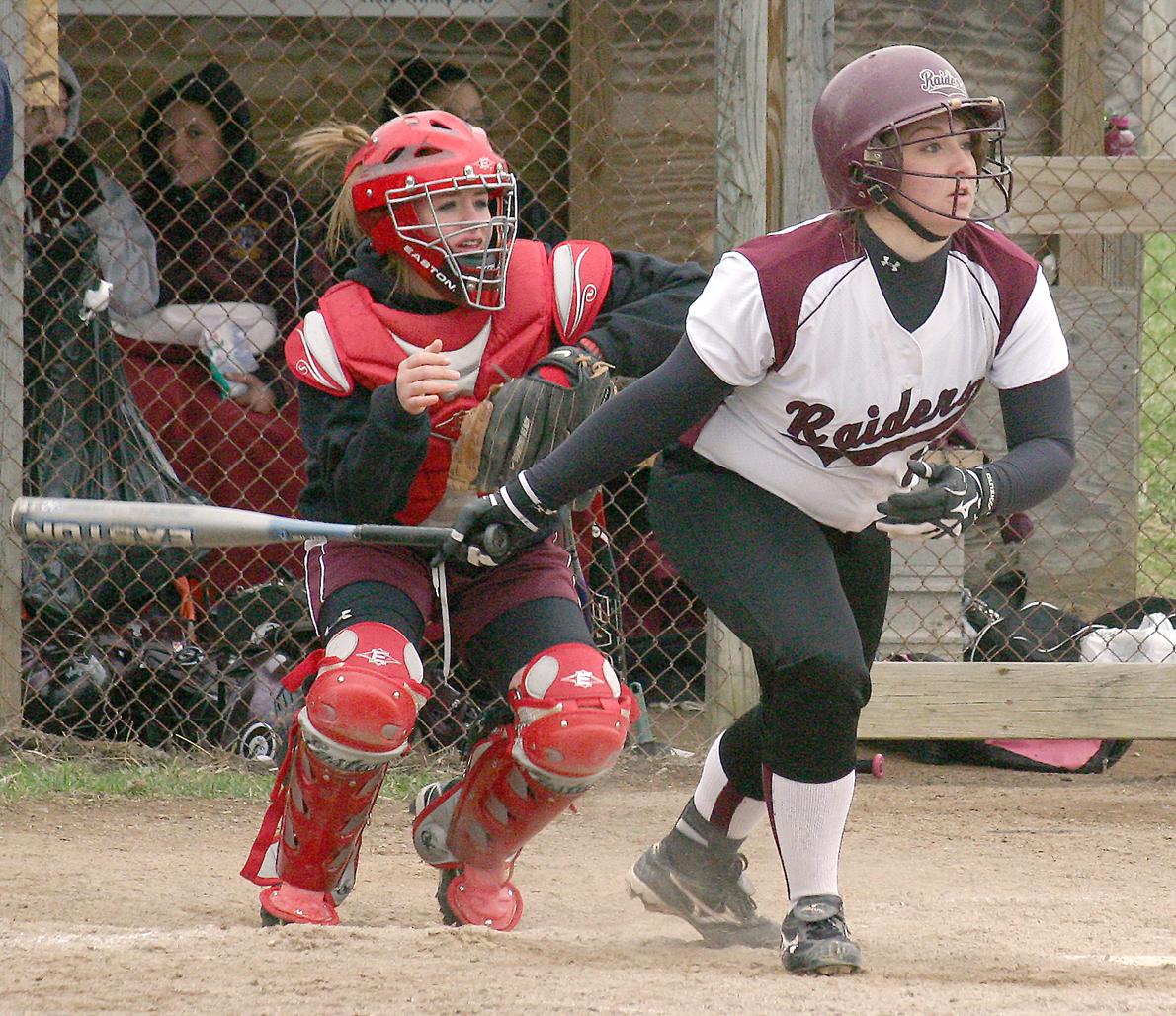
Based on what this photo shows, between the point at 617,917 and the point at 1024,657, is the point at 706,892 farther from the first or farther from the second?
the point at 1024,657

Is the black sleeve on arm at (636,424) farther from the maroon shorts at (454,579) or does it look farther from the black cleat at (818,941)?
the black cleat at (818,941)

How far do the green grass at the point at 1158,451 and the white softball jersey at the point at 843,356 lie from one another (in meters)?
3.56

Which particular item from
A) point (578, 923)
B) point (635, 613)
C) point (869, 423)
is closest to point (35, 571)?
point (635, 613)

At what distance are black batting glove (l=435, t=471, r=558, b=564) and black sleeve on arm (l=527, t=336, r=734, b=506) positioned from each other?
3 cm

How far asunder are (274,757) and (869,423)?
2.89 metres

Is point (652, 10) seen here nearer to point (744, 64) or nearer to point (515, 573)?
point (744, 64)

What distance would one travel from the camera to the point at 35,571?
5.28 m

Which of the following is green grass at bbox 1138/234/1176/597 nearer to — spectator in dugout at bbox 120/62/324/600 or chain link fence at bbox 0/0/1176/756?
chain link fence at bbox 0/0/1176/756

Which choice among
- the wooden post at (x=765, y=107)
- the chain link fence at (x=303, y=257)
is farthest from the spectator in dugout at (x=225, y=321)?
the wooden post at (x=765, y=107)

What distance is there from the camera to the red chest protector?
3.43 metres

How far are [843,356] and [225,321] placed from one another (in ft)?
10.7

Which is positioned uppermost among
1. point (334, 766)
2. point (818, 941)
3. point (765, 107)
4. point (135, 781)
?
point (765, 107)

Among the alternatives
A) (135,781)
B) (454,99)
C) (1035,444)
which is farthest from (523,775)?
(454,99)

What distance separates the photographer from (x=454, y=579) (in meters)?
3.52
